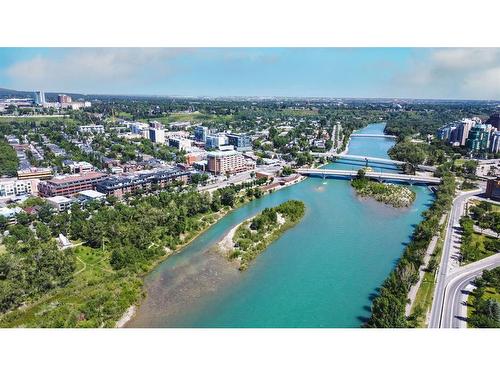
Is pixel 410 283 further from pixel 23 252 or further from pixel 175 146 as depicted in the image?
pixel 175 146

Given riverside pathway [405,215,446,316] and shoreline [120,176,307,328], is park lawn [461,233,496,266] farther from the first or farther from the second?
shoreline [120,176,307,328]

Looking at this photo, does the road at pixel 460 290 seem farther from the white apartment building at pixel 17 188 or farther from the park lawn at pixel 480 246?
the white apartment building at pixel 17 188

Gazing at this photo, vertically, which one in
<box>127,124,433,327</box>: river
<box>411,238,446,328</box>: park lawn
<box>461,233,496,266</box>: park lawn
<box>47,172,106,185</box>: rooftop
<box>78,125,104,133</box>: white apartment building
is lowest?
<box>127,124,433,327</box>: river

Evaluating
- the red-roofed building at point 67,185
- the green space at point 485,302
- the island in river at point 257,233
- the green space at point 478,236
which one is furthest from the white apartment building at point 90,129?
the green space at point 485,302

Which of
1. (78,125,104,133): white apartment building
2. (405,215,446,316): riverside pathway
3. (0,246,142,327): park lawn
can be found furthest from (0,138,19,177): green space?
(405,215,446,316): riverside pathway

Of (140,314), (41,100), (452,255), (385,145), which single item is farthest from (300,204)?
(41,100)

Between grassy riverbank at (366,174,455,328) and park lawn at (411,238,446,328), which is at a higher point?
grassy riverbank at (366,174,455,328)
